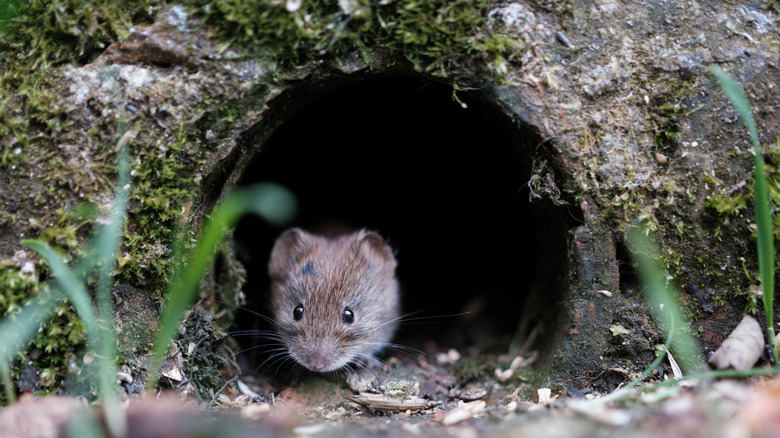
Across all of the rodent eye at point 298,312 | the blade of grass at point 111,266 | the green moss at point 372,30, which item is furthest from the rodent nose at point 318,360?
the green moss at point 372,30

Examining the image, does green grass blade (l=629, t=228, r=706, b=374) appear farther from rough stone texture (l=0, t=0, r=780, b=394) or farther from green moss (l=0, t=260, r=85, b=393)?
green moss (l=0, t=260, r=85, b=393)

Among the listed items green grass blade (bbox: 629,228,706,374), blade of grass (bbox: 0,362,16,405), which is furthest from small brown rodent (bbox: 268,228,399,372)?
green grass blade (bbox: 629,228,706,374)

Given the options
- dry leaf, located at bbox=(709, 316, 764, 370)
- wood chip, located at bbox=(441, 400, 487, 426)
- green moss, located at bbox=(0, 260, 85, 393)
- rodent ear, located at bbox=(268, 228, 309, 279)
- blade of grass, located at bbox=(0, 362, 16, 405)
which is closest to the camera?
blade of grass, located at bbox=(0, 362, 16, 405)

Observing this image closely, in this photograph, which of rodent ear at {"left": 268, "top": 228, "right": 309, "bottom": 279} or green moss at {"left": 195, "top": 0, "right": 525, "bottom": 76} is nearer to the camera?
green moss at {"left": 195, "top": 0, "right": 525, "bottom": 76}

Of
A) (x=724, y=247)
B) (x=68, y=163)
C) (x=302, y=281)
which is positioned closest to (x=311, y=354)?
(x=302, y=281)

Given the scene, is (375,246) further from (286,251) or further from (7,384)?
(7,384)

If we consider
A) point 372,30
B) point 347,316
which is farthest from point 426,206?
point 372,30
